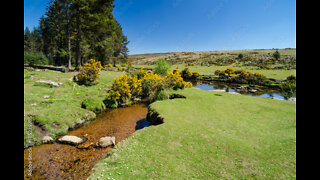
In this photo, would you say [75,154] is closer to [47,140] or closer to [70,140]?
[70,140]

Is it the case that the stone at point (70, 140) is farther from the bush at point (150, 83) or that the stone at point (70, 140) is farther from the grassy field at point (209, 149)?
the bush at point (150, 83)

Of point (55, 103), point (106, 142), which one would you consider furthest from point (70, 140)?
point (55, 103)

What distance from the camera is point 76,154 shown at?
951cm

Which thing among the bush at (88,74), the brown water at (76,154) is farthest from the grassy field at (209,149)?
the bush at (88,74)

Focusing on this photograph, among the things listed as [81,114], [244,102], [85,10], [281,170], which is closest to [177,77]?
[244,102]

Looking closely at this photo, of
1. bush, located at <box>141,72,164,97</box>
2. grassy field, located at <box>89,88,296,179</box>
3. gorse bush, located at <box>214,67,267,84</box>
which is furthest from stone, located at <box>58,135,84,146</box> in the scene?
gorse bush, located at <box>214,67,267,84</box>

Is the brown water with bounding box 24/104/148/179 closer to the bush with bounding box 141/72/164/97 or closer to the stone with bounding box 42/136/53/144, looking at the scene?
the stone with bounding box 42/136/53/144

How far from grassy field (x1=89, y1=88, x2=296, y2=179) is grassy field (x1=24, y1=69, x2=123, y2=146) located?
7330 mm

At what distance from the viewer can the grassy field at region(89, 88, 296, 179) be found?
244 inches

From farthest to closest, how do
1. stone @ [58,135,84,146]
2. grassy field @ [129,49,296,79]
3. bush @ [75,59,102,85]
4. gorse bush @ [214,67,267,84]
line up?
grassy field @ [129,49,296,79] < gorse bush @ [214,67,267,84] < bush @ [75,59,102,85] < stone @ [58,135,84,146]

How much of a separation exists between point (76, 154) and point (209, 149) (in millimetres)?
9220

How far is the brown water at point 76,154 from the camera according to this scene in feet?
26.1

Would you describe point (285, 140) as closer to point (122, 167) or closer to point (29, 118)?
point (122, 167)
